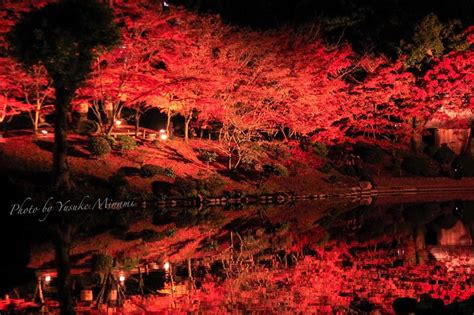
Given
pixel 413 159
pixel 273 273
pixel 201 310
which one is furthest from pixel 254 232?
pixel 413 159

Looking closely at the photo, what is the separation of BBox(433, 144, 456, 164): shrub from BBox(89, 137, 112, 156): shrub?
63.2 feet

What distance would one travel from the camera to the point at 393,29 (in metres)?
33.6

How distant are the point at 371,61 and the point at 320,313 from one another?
23.6 meters

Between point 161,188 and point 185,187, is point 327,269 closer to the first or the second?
point 185,187

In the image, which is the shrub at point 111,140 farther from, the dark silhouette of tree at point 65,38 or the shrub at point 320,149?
the shrub at point 320,149

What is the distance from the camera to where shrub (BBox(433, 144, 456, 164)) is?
117 ft

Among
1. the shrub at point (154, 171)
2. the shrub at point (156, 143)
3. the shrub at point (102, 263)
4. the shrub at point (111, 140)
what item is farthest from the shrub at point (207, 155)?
the shrub at point (102, 263)

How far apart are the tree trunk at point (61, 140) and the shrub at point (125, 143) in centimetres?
598

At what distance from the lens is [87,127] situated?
2916 centimetres

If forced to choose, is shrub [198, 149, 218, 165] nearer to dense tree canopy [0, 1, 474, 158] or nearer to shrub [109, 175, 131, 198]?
dense tree canopy [0, 1, 474, 158]

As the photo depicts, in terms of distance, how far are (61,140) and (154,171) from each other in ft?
18.7

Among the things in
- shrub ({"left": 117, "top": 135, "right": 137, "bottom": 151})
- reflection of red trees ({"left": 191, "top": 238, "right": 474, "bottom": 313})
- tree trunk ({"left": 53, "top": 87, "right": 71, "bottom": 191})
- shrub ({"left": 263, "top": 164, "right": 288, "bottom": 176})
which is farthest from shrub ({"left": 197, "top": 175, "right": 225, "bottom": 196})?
reflection of red trees ({"left": 191, "top": 238, "right": 474, "bottom": 313})

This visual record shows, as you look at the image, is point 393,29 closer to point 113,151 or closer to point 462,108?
point 462,108

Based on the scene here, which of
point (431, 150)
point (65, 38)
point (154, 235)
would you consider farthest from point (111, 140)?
point (431, 150)
